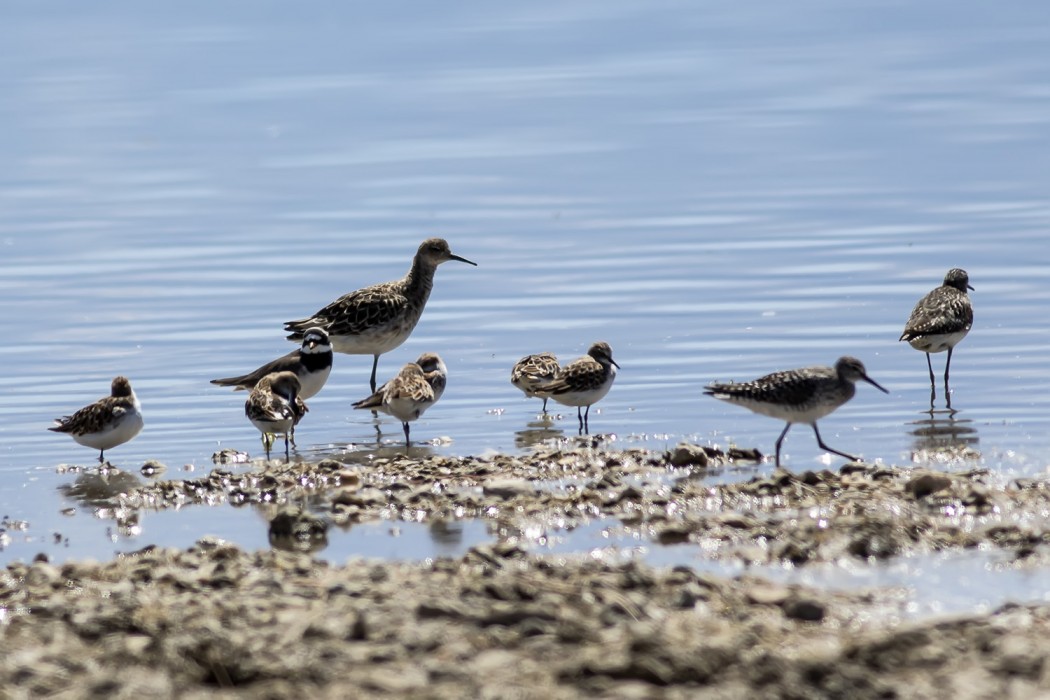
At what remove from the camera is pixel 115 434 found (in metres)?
15.4

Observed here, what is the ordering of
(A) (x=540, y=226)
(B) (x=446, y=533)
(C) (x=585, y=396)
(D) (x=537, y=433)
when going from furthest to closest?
(A) (x=540, y=226) < (D) (x=537, y=433) < (C) (x=585, y=396) < (B) (x=446, y=533)

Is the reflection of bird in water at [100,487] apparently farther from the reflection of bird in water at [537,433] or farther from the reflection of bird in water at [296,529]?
the reflection of bird in water at [537,433]

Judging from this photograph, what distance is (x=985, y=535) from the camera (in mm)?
11109

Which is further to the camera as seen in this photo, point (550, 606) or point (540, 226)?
point (540, 226)

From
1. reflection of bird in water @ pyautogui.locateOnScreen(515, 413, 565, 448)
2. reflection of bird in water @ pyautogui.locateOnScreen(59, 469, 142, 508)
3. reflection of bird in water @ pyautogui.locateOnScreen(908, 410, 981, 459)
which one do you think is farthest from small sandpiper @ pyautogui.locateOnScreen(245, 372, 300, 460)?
reflection of bird in water @ pyautogui.locateOnScreen(908, 410, 981, 459)

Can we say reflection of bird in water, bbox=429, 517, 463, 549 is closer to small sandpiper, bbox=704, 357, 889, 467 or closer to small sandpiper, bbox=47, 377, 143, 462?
small sandpiper, bbox=704, 357, 889, 467

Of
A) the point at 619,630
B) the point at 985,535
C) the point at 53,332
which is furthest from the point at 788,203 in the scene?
the point at 619,630

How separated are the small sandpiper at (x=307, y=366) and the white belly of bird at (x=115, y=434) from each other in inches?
82.5

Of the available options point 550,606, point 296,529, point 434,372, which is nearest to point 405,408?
point 434,372

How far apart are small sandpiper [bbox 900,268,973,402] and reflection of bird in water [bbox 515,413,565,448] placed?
382 centimetres

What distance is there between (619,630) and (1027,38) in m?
45.0

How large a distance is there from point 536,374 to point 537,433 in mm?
575

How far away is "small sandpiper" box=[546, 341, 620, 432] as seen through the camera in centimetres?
1628

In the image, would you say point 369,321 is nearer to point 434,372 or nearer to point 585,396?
point 434,372
